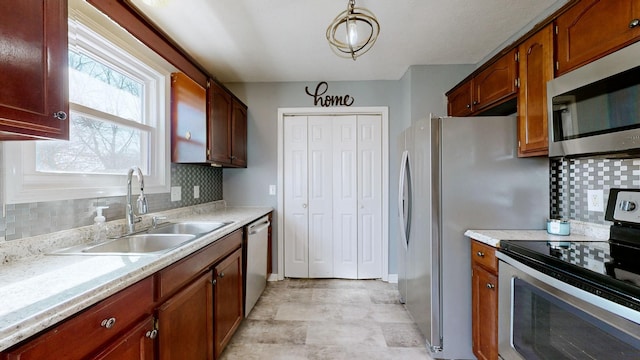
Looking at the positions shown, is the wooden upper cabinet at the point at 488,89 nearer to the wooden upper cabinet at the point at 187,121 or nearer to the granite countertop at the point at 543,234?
the granite countertop at the point at 543,234

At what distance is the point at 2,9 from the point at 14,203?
0.81 metres

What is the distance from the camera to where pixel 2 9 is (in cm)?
77

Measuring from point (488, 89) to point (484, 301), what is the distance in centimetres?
153

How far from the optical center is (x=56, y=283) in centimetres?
85

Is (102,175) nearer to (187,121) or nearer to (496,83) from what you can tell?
(187,121)

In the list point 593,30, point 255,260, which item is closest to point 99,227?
point 255,260

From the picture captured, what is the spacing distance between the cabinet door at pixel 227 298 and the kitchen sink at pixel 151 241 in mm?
287

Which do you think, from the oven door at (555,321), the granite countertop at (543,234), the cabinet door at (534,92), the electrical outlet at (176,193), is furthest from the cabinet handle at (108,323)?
the cabinet door at (534,92)

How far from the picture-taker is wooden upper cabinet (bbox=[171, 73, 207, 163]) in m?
2.27

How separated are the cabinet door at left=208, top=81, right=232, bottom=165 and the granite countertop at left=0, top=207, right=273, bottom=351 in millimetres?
1285

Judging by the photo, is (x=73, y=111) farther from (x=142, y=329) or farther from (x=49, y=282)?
(x=142, y=329)

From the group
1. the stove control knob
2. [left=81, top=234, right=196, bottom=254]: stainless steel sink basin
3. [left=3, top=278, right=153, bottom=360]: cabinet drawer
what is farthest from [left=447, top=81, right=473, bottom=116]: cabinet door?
[left=3, top=278, right=153, bottom=360]: cabinet drawer

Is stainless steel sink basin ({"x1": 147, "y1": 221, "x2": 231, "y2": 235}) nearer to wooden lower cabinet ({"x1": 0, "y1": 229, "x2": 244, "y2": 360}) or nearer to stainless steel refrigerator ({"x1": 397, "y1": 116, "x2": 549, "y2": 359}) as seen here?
wooden lower cabinet ({"x1": 0, "y1": 229, "x2": 244, "y2": 360})

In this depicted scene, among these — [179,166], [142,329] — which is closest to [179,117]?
[179,166]
